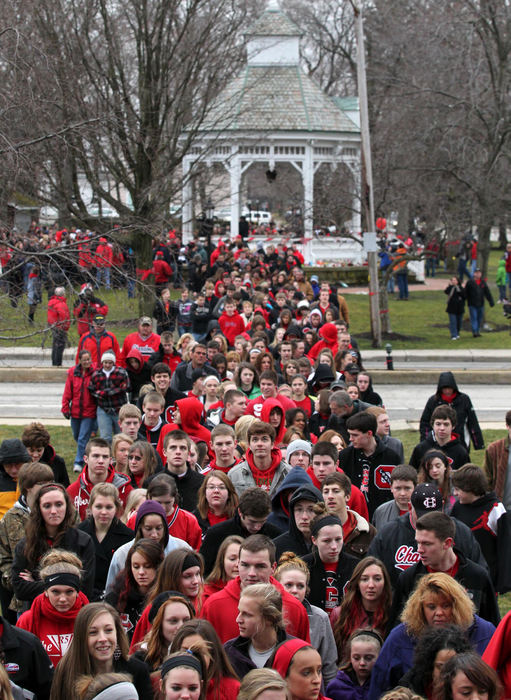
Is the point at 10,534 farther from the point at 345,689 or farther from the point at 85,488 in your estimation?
the point at 345,689

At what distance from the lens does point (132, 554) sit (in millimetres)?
6992

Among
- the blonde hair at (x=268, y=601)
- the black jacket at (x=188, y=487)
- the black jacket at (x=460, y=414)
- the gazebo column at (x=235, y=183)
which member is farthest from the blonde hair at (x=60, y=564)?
the gazebo column at (x=235, y=183)

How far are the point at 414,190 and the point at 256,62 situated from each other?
10.2 m

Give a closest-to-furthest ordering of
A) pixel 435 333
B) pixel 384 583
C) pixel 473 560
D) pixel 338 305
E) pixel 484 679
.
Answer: pixel 484 679, pixel 384 583, pixel 473 560, pixel 338 305, pixel 435 333

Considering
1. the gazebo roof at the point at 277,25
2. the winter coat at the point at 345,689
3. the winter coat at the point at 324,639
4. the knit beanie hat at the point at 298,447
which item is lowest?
the winter coat at the point at 345,689

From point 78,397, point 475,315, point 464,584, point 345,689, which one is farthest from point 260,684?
point 475,315

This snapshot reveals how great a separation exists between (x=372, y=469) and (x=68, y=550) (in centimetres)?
338

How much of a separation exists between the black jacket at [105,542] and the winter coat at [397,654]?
255cm

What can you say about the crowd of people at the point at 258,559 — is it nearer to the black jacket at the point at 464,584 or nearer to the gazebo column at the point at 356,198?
the black jacket at the point at 464,584

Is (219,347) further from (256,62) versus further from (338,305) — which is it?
(256,62)

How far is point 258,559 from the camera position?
6.39 m

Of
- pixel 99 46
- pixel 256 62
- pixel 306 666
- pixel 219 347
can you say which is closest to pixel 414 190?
pixel 256 62

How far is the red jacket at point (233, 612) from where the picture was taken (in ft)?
20.4

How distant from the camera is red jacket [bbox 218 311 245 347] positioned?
61.6ft
